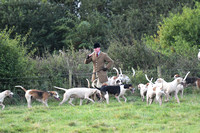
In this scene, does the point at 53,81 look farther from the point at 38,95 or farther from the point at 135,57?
the point at 135,57

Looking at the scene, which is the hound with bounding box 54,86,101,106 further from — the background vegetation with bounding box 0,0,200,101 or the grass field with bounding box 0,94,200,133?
the background vegetation with bounding box 0,0,200,101

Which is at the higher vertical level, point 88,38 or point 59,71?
point 88,38

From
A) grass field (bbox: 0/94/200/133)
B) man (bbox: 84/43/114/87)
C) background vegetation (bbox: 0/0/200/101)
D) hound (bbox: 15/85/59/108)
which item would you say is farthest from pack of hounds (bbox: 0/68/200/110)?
background vegetation (bbox: 0/0/200/101)

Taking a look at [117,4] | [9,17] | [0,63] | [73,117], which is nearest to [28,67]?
[0,63]

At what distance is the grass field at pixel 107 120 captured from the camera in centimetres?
756

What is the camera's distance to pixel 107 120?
841 centimetres

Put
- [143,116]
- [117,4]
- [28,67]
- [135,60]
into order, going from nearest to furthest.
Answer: [143,116] < [28,67] < [135,60] < [117,4]

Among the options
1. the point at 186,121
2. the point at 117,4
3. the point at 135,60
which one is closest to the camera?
the point at 186,121

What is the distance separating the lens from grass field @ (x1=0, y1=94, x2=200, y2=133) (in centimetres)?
756

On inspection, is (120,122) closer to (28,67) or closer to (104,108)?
(104,108)

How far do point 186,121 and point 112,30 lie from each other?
2671 centimetres

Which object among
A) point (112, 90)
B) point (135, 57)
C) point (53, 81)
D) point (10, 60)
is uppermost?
point (135, 57)

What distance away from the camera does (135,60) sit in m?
17.0

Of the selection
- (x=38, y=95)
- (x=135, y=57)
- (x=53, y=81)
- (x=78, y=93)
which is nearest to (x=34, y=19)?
(x=135, y=57)
